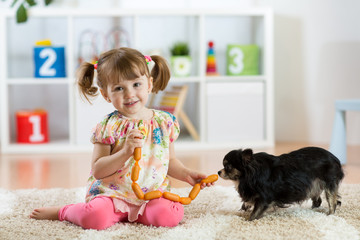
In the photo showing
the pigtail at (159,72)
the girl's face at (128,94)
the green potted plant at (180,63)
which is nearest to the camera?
the girl's face at (128,94)

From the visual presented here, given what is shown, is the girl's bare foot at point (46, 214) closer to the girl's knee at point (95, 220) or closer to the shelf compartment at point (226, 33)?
the girl's knee at point (95, 220)

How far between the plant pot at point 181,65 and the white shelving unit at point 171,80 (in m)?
0.05

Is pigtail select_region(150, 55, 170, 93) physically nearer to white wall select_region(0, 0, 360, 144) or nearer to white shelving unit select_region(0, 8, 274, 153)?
white shelving unit select_region(0, 8, 274, 153)

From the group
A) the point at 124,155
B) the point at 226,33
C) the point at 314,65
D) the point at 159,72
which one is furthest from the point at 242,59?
the point at 124,155

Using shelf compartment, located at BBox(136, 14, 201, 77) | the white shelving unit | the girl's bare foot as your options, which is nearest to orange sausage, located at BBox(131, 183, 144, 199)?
the girl's bare foot

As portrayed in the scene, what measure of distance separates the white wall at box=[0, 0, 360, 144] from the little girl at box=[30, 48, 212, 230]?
68.5 inches

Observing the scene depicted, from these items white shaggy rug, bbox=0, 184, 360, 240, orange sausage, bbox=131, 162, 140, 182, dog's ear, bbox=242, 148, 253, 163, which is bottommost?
white shaggy rug, bbox=0, 184, 360, 240

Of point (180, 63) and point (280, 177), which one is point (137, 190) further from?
point (180, 63)

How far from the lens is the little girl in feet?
4.26

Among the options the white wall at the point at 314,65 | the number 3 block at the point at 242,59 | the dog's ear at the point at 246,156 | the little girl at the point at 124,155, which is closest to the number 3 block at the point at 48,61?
the number 3 block at the point at 242,59

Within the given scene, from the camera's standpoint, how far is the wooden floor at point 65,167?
1934mm

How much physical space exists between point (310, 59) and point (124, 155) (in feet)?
6.46

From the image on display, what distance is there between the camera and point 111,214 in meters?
1.31

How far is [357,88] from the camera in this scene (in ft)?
9.54
